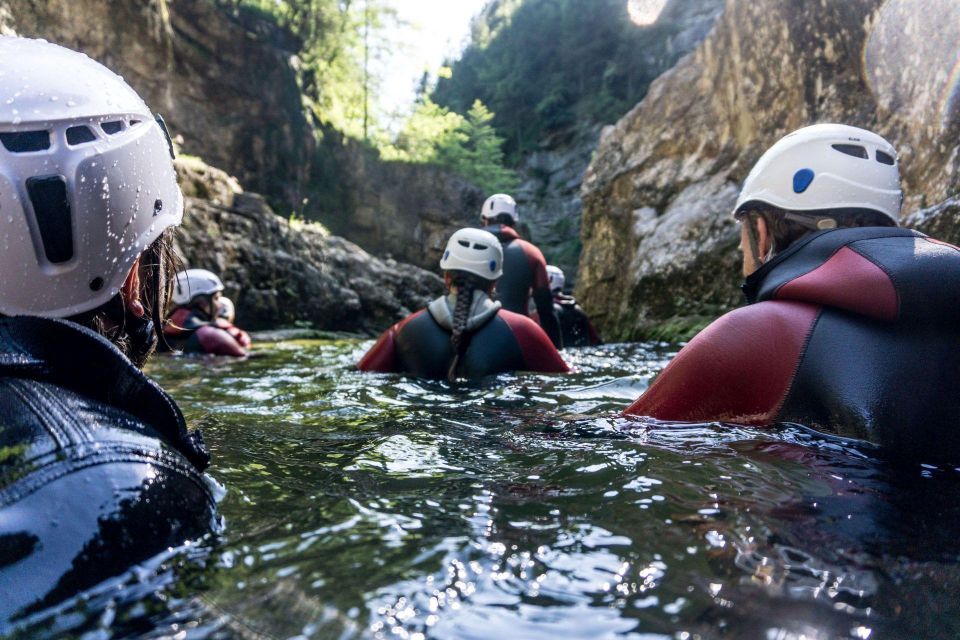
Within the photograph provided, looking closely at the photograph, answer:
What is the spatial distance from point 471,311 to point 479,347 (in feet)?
1.00

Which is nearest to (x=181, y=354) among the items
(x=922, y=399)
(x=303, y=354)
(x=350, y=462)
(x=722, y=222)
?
(x=303, y=354)

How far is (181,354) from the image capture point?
816cm

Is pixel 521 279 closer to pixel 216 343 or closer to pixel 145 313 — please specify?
pixel 216 343

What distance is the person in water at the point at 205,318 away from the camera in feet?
26.1

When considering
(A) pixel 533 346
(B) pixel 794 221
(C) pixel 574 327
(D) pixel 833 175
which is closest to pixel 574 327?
(C) pixel 574 327

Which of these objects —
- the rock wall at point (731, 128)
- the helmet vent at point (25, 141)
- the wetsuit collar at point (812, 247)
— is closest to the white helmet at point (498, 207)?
the rock wall at point (731, 128)

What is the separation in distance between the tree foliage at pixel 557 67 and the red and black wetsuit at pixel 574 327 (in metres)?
46.5

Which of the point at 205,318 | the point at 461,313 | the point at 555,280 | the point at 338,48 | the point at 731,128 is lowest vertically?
the point at 205,318

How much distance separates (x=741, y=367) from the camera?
253 cm

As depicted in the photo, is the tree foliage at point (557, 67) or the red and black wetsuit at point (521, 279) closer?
the red and black wetsuit at point (521, 279)

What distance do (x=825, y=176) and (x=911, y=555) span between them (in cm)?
178

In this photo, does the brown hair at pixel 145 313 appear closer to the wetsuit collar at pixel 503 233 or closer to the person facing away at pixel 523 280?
the person facing away at pixel 523 280

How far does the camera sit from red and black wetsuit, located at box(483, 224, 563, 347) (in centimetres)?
834

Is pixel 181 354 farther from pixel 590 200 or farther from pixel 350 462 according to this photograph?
pixel 590 200
